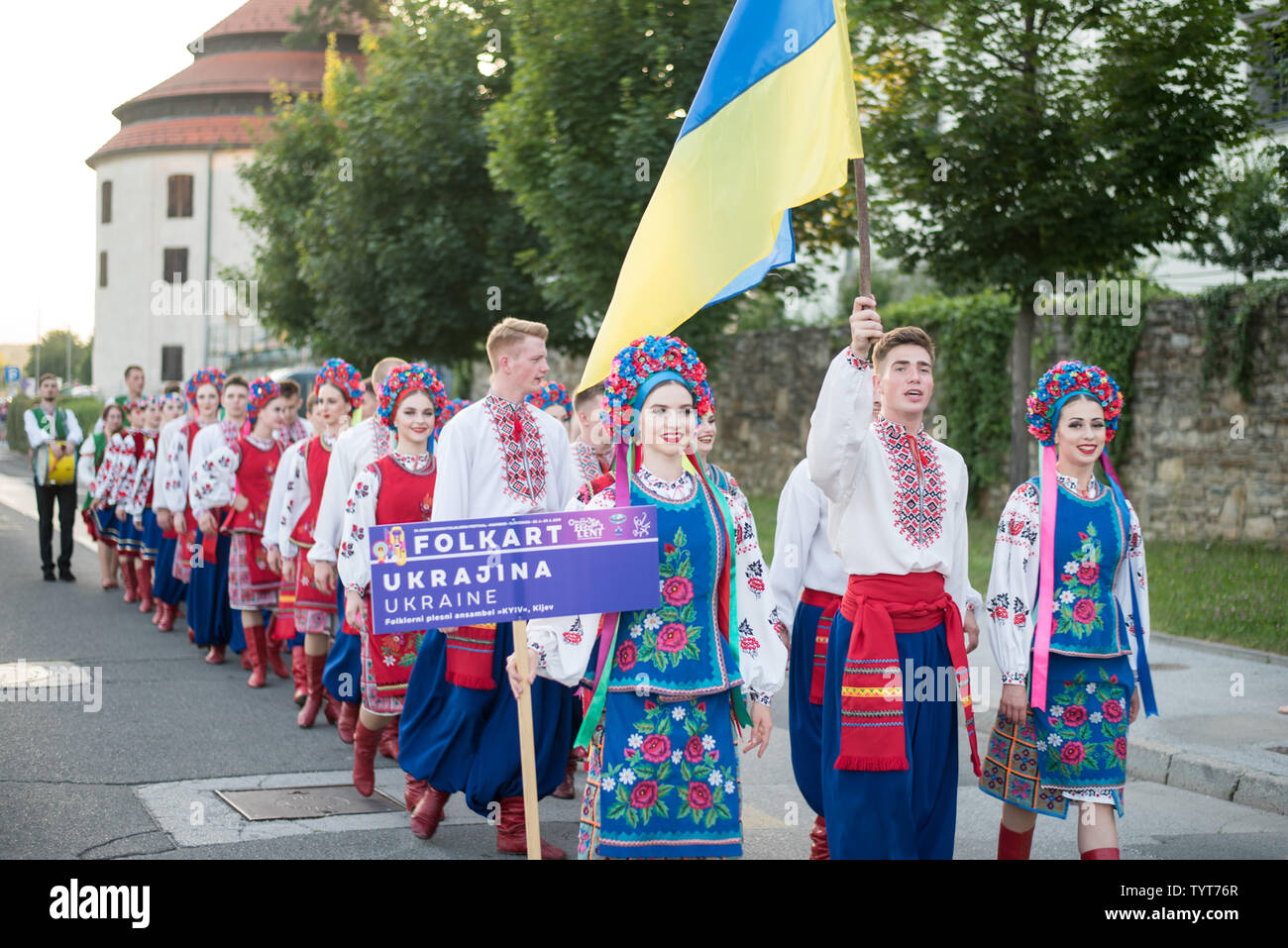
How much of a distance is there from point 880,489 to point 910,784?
972mm

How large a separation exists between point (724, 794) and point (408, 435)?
299cm

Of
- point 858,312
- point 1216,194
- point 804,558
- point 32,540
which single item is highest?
point 1216,194

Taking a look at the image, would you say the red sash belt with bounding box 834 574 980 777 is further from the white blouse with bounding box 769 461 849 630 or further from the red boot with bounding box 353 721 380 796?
the red boot with bounding box 353 721 380 796

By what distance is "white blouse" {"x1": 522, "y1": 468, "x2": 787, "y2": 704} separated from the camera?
4410 millimetres

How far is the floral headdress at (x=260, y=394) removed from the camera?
973 centimetres

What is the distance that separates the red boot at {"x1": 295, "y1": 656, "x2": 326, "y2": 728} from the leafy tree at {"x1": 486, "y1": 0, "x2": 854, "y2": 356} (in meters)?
6.75

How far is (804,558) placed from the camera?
5.53m

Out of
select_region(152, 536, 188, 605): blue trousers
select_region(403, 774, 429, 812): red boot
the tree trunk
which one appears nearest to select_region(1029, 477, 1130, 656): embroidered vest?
select_region(403, 774, 429, 812): red boot

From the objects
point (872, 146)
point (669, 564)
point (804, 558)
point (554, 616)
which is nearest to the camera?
point (554, 616)

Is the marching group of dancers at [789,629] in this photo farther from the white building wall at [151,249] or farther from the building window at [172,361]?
the building window at [172,361]

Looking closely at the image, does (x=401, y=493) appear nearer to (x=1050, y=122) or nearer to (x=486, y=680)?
(x=486, y=680)

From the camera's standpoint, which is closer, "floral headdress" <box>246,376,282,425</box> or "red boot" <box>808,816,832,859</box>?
"red boot" <box>808,816,832,859</box>
